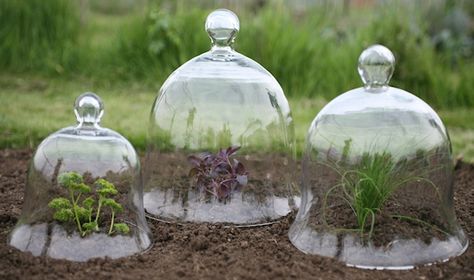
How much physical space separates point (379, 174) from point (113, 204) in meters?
1.11

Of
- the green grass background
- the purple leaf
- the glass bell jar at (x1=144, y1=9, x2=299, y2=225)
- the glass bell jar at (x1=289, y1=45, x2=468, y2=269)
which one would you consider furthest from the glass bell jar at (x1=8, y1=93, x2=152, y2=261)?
the green grass background

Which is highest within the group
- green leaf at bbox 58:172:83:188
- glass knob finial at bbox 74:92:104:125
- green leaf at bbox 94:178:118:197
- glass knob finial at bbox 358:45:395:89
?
glass knob finial at bbox 358:45:395:89

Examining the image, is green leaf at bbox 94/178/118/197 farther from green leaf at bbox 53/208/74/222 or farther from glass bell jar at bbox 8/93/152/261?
green leaf at bbox 53/208/74/222

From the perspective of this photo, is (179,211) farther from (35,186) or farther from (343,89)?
(343,89)

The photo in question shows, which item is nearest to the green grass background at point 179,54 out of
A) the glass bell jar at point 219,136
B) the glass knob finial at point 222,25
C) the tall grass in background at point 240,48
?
the tall grass in background at point 240,48

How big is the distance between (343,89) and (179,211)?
4.24 m

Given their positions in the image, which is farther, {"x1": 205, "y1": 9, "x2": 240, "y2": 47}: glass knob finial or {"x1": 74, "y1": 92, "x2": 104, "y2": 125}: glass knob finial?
{"x1": 205, "y1": 9, "x2": 240, "y2": 47}: glass knob finial

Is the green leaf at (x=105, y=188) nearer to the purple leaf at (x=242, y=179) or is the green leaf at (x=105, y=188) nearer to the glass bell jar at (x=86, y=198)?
the glass bell jar at (x=86, y=198)

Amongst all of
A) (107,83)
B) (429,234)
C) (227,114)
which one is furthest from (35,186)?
(107,83)

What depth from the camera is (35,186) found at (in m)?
3.03

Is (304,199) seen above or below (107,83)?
above

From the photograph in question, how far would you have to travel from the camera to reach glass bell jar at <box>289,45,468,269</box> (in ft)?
9.71

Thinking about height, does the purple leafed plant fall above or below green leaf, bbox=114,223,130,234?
above

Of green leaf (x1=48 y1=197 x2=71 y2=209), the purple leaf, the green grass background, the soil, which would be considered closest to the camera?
the soil
